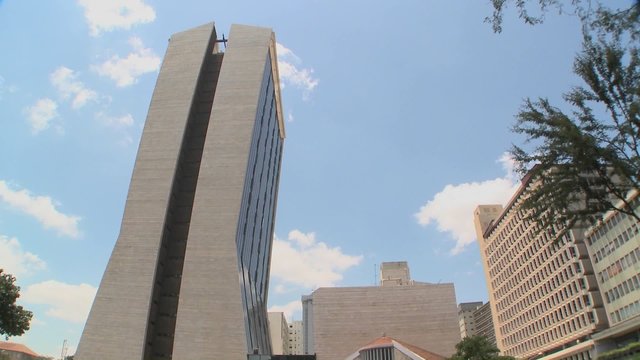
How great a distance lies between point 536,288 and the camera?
8100cm

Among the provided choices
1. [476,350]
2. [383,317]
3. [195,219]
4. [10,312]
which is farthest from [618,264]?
[10,312]

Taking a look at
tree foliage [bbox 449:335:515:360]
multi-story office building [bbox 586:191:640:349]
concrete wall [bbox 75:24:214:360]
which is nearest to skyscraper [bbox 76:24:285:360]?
A: concrete wall [bbox 75:24:214:360]

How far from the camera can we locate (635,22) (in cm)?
1016

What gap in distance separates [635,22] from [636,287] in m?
53.0

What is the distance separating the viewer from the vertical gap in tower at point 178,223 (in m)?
41.5

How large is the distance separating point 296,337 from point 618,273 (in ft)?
499

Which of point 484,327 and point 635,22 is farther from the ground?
point 484,327

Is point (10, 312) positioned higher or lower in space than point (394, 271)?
lower

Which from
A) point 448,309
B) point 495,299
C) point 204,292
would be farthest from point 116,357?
point 495,299

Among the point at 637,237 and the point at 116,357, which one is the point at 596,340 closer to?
the point at 637,237

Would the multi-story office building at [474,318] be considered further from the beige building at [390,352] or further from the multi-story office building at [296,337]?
the beige building at [390,352]

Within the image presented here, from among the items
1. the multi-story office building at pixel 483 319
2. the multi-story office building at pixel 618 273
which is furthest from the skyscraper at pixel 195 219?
the multi-story office building at pixel 483 319

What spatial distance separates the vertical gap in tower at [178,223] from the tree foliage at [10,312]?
9083 mm

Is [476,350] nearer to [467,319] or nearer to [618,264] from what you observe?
[618,264]
